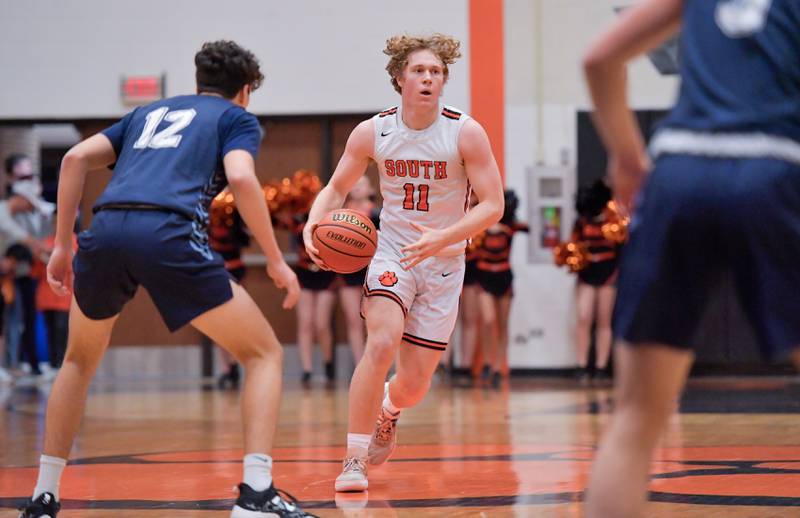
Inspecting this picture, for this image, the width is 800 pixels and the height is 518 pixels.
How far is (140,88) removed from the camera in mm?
13742

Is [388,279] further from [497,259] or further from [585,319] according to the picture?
[585,319]

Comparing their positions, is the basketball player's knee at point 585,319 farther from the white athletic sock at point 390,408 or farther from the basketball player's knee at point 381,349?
the basketball player's knee at point 381,349

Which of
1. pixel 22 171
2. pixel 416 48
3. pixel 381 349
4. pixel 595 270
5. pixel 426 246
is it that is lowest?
pixel 381 349

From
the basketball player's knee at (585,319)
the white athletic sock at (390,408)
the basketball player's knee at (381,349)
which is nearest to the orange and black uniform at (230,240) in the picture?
the basketball player's knee at (585,319)

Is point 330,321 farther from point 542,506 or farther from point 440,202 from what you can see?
point 542,506

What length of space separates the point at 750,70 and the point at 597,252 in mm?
10366

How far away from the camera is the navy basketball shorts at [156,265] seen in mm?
3736

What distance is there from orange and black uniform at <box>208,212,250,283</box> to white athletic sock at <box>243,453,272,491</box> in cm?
820

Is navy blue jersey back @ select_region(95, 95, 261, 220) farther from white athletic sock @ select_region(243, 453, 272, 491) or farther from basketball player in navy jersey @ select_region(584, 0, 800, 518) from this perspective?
basketball player in navy jersey @ select_region(584, 0, 800, 518)

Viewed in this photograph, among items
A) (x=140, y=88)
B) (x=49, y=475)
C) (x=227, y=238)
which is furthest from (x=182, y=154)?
(x=140, y=88)

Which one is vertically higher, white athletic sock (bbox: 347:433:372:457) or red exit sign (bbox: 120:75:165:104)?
red exit sign (bbox: 120:75:165:104)

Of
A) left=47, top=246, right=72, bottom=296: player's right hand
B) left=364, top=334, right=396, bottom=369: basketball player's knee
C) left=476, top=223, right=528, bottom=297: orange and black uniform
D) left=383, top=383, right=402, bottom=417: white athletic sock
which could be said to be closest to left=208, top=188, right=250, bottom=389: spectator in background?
left=476, top=223, right=528, bottom=297: orange and black uniform

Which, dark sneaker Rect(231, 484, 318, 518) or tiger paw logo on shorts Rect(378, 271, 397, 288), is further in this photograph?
tiger paw logo on shorts Rect(378, 271, 397, 288)

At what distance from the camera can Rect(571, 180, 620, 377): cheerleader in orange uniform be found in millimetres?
12656
